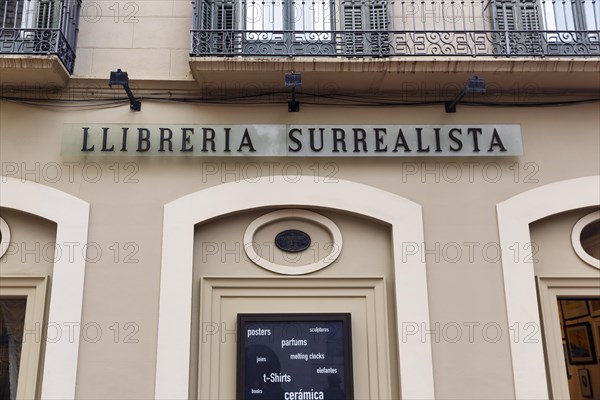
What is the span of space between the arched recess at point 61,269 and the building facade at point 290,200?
0.9 inches

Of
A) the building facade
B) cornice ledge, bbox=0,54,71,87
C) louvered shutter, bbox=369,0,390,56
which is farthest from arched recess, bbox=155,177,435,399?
cornice ledge, bbox=0,54,71,87

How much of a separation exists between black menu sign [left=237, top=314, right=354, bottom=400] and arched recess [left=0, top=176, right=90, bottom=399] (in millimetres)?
1805

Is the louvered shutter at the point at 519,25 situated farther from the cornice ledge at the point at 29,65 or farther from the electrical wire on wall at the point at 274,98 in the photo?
the cornice ledge at the point at 29,65

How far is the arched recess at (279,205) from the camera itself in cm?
684

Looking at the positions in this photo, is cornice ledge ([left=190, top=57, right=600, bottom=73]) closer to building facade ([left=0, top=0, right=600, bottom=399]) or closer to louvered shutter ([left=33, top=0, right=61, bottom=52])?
building facade ([left=0, top=0, right=600, bottom=399])

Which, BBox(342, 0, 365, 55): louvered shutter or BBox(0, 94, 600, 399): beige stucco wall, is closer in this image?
BBox(0, 94, 600, 399): beige stucco wall

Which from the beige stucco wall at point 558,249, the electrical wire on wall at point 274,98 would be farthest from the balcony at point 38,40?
the beige stucco wall at point 558,249

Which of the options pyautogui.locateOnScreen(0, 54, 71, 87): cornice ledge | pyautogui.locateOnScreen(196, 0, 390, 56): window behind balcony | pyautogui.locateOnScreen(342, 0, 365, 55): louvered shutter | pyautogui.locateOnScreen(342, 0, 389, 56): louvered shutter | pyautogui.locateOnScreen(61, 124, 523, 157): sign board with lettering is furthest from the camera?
pyautogui.locateOnScreen(342, 0, 365, 55): louvered shutter

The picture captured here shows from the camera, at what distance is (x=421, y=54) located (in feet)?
24.7

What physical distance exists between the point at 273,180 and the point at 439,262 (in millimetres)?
2155

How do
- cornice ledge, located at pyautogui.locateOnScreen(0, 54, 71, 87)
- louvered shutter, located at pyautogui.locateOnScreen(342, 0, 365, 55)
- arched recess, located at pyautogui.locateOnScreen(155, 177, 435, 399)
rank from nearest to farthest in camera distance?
arched recess, located at pyautogui.locateOnScreen(155, 177, 435, 399) < cornice ledge, located at pyautogui.locateOnScreen(0, 54, 71, 87) < louvered shutter, located at pyautogui.locateOnScreen(342, 0, 365, 55)

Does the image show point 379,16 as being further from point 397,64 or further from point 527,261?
point 527,261

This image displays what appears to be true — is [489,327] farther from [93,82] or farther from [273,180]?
[93,82]

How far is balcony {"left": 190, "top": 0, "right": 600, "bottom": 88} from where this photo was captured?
740 centimetres
